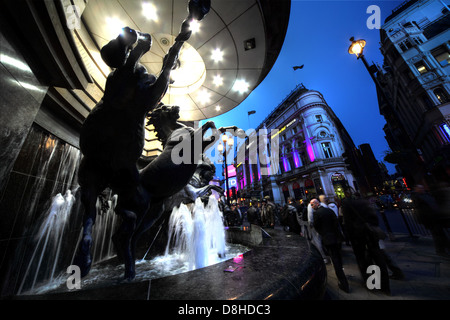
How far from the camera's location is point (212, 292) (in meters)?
1.16

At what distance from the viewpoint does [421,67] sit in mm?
23438

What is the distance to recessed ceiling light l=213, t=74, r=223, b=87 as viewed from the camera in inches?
197

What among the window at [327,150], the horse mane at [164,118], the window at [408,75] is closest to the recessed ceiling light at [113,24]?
the horse mane at [164,118]

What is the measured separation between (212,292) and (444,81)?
Result: 3678 cm

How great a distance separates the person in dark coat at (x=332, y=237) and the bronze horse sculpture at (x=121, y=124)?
348 centimetres

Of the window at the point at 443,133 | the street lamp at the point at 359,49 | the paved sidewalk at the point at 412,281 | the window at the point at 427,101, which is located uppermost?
the window at the point at 427,101

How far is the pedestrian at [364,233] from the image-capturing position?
115 inches

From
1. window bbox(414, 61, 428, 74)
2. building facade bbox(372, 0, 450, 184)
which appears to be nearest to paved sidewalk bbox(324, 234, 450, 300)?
building facade bbox(372, 0, 450, 184)

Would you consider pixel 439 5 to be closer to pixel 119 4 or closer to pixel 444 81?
pixel 444 81

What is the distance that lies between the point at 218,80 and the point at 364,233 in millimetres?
5370

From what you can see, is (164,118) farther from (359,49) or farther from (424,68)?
(424,68)

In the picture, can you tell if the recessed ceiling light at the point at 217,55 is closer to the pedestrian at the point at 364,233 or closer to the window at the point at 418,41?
the pedestrian at the point at 364,233

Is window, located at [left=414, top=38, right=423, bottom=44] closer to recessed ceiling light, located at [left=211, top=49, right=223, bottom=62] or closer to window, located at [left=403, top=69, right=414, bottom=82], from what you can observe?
window, located at [left=403, top=69, right=414, bottom=82]
